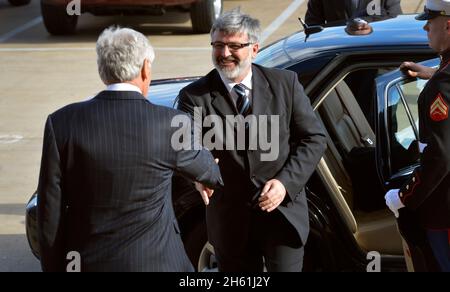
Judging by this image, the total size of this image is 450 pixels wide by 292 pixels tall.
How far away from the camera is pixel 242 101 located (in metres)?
3.92

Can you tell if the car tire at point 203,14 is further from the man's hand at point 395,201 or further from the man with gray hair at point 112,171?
the man with gray hair at point 112,171

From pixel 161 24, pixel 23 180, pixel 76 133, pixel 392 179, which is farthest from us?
pixel 161 24

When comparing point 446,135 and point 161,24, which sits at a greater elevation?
point 446,135

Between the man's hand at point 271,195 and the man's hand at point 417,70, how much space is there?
0.96 metres

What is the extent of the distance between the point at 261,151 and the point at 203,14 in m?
9.05

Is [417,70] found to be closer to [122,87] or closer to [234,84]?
[234,84]

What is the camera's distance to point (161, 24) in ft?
45.9

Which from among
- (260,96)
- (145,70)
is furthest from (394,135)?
(145,70)

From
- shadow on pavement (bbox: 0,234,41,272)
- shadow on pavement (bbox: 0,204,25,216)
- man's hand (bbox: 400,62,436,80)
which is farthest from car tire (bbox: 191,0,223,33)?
man's hand (bbox: 400,62,436,80)

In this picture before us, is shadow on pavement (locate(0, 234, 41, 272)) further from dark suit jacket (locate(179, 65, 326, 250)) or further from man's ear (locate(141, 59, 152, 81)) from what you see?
man's ear (locate(141, 59, 152, 81))

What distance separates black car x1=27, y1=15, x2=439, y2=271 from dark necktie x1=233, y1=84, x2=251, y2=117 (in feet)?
2.08

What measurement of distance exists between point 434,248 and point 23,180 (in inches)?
163

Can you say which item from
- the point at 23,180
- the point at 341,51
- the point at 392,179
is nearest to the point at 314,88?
the point at 341,51
